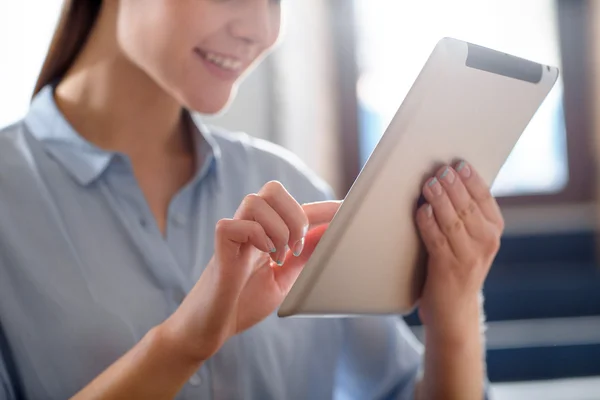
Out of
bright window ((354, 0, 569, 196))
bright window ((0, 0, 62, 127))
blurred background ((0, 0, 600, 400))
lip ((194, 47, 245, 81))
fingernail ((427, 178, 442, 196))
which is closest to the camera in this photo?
fingernail ((427, 178, 442, 196))

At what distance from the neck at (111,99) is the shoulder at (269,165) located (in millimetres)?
127

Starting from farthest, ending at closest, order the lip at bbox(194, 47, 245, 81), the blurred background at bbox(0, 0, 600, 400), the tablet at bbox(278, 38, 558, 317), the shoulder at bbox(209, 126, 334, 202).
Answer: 1. the blurred background at bbox(0, 0, 600, 400)
2. the shoulder at bbox(209, 126, 334, 202)
3. the lip at bbox(194, 47, 245, 81)
4. the tablet at bbox(278, 38, 558, 317)

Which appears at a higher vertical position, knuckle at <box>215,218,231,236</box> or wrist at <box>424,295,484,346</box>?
knuckle at <box>215,218,231,236</box>

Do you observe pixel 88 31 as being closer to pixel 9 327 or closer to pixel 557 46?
pixel 9 327

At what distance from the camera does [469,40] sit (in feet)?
6.87

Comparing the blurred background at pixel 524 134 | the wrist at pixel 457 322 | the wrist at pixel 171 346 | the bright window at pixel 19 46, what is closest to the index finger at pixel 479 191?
the wrist at pixel 457 322

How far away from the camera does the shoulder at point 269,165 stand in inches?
34.9

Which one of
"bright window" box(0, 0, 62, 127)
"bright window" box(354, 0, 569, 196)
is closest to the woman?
"bright window" box(0, 0, 62, 127)

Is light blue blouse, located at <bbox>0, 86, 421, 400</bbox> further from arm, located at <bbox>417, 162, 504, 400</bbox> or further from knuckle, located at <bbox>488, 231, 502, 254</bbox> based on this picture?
knuckle, located at <bbox>488, 231, 502, 254</bbox>

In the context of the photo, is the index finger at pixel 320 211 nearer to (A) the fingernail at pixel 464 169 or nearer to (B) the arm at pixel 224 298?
(B) the arm at pixel 224 298

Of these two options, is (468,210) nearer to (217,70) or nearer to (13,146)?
(217,70)

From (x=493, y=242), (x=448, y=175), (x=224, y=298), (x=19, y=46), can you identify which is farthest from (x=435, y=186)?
(x=19, y=46)

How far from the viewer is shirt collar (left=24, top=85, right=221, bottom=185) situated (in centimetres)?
73

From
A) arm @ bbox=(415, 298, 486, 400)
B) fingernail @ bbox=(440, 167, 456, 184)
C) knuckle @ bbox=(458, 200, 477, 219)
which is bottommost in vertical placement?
arm @ bbox=(415, 298, 486, 400)
